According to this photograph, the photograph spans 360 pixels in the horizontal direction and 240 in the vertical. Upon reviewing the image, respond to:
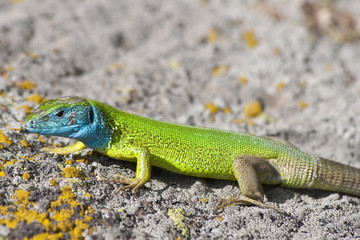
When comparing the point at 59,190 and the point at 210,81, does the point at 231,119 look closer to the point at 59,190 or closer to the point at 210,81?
the point at 210,81

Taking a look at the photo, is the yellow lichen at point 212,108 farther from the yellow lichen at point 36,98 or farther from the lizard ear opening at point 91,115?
the yellow lichen at point 36,98

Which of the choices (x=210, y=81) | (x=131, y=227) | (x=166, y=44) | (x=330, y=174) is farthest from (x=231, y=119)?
(x=131, y=227)

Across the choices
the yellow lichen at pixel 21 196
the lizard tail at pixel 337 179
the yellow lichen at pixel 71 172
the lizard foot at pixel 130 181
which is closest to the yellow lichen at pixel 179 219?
the lizard foot at pixel 130 181

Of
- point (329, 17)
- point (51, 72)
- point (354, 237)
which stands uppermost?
point (329, 17)

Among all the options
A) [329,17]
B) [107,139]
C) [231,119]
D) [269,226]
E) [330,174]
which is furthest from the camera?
[329,17]

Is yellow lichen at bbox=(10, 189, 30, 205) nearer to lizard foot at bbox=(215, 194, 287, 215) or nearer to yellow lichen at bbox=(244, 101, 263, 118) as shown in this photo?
lizard foot at bbox=(215, 194, 287, 215)
